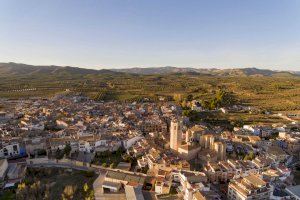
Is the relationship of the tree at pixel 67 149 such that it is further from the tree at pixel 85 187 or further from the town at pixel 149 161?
the tree at pixel 85 187

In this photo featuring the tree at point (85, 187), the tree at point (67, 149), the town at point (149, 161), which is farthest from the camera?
the tree at point (67, 149)

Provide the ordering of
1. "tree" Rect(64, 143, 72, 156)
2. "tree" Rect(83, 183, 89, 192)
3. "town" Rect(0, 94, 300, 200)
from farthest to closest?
"tree" Rect(64, 143, 72, 156), "tree" Rect(83, 183, 89, 192), "town" Rect(0, 94, 300, 200)

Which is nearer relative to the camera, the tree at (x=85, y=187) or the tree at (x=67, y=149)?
the tree at (x=85, y=187)

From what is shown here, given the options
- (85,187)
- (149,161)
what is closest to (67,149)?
(85,187)

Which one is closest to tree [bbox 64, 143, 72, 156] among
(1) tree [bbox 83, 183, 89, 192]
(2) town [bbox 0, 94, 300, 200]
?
(2) town [bbox 0, 94, 300, 200]

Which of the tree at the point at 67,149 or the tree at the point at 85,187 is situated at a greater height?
the tree at the point at 67,149

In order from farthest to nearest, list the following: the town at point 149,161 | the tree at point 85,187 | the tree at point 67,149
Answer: the tree at point 67,149
the tree at point 85,187
the town at point 149,161

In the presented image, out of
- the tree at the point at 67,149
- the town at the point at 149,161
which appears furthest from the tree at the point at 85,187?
the tree at the point at 67,149

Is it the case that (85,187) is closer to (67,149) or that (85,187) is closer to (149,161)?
(149,161)

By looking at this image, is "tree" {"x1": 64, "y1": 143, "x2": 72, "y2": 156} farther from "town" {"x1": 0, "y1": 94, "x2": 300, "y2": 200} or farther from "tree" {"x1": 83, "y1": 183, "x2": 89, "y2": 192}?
"tree" {"x1": 83, "y1": 183, "x2": 89, "y2": 192}
